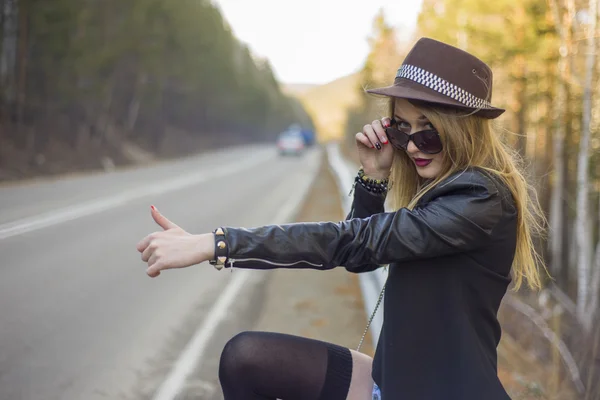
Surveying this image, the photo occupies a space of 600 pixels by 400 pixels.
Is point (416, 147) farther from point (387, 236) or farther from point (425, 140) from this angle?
point (387, 236)

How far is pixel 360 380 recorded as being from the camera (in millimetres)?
2287

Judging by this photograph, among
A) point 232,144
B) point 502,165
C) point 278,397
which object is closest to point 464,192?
point 502,165

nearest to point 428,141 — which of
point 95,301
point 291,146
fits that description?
point 95,301

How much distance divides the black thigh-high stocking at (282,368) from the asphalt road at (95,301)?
1.98 meters

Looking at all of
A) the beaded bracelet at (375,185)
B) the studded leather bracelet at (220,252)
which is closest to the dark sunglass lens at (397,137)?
the beaded bracelet at (375,185)

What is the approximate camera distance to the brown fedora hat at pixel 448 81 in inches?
77.3

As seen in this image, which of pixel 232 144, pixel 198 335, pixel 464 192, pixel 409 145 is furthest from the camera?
pixel 232 144

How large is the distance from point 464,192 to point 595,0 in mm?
9387

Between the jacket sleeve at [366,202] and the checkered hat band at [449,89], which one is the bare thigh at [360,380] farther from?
the checkered hat band at [449,89]

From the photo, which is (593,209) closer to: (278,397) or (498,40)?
(498,40)

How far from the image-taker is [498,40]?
13.6 m

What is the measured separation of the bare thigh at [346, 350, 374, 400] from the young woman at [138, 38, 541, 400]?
17 cm

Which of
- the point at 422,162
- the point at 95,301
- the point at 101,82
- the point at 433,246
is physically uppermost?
the point at 101,82

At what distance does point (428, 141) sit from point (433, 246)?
454 millimetres
